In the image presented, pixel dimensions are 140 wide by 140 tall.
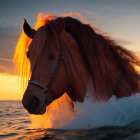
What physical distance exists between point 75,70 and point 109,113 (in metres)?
0.88

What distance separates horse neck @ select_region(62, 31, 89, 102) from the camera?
3475mm

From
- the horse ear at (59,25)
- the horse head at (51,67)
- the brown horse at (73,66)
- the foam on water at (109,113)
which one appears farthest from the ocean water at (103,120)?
the horse ear at (59,25)

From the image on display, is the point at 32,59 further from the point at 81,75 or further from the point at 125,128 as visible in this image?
the point at 125,128

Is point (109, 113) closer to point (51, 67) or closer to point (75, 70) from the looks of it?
point (75, 70)

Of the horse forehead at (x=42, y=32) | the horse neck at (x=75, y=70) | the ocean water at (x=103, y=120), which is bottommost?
the ocean water at (x=103, y=120)

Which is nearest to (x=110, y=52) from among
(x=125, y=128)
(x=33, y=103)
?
(x=125, y=128)

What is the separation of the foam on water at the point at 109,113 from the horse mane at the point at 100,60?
0.68 feet

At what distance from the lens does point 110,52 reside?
3.89 meters

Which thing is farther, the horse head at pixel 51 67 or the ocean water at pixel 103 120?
the ocean water at pixel 103 120

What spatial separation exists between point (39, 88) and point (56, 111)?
1.23 metres

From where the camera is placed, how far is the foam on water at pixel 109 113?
3.35m

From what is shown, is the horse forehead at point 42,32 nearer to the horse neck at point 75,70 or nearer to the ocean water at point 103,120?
the horse neck at point 75,70

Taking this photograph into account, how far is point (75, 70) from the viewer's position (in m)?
3.54

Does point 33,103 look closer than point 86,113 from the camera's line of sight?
Yes
